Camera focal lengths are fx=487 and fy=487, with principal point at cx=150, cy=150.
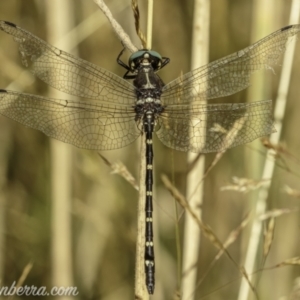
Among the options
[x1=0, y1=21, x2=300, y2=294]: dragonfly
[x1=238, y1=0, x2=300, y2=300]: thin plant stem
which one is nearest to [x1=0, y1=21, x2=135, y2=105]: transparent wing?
[x1=0, y1=21, x2=300, y2=294]: dragonfly

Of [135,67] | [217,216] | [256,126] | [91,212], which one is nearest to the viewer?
[256,126]

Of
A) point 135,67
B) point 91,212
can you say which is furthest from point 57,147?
point 135,67

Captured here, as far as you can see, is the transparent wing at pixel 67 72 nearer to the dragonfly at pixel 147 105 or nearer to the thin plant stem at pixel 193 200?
the dragonfly at pixel 147 105

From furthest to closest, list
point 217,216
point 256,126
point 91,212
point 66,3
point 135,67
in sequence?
point 217,216
point 91,212
point 66,3
point 135,67
point 256,126

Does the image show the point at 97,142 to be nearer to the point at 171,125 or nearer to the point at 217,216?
the point at 171,125

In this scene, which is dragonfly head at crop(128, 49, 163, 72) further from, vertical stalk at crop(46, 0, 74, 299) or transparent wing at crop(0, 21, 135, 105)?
vertical stalk at crop(46, 0, 74, 299)

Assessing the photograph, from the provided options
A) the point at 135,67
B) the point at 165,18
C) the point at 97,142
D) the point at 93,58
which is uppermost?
the point at 165,18

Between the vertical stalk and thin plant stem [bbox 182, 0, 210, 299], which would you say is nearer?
thin plant stem [bbox 182, 0, 210, 299]

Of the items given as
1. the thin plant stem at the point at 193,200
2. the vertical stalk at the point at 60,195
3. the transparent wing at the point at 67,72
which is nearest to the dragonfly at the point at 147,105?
the transparent wing at the point at 67,72
